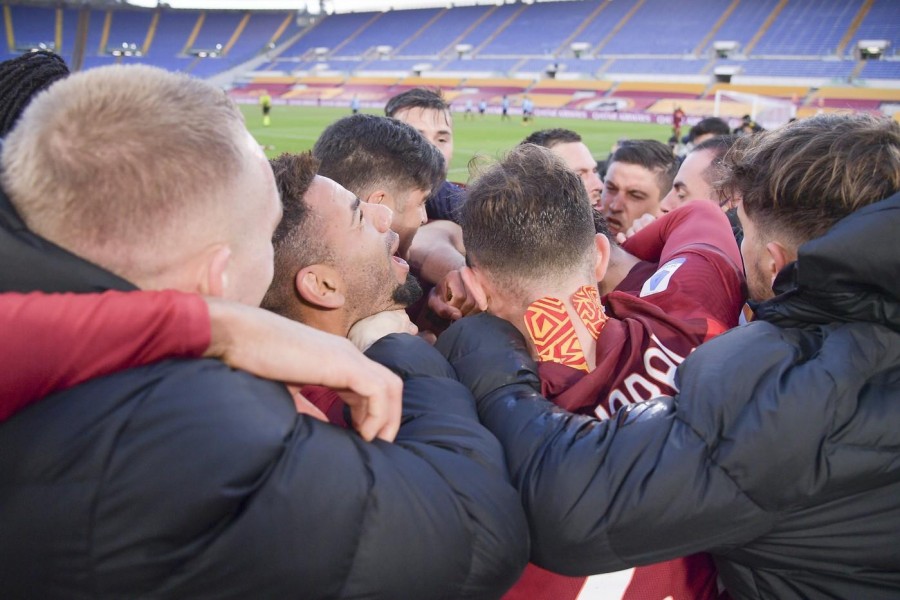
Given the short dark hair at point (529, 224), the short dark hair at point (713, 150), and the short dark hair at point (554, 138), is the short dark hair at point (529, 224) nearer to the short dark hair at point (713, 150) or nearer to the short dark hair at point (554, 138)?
the short dark hair at point (713, 150)

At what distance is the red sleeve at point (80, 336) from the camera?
1.04 m

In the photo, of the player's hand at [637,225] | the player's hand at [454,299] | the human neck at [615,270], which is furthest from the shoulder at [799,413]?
the player's hand at [637,225]

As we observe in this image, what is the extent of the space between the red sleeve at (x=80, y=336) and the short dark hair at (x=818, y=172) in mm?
1513

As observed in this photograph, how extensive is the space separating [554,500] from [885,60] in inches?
1876

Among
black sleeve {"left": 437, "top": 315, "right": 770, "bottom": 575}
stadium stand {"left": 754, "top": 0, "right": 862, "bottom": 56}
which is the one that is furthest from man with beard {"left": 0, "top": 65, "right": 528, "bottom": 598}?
stadium stand {"left": 754, "top": 0, "right": 862, "bottom": 56}

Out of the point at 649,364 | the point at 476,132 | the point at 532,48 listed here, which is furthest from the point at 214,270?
the point at 532,48

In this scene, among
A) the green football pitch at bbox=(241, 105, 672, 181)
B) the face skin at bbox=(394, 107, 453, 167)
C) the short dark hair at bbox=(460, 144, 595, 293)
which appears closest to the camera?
the short dark hair at bbox=(460, 144, 595, 293)

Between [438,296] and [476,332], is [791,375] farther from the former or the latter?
[438,296]

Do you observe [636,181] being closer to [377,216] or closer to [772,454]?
[377,216]

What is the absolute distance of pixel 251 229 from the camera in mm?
1388

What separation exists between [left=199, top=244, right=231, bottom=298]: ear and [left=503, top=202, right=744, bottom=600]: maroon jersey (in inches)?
36.5

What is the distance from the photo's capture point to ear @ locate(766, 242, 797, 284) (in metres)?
1.88

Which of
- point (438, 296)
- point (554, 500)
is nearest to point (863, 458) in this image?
point (554, 500)

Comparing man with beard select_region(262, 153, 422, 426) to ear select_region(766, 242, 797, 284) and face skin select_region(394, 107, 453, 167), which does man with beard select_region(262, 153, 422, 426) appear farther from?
face skin select_region(394, 107, 453, 167)
